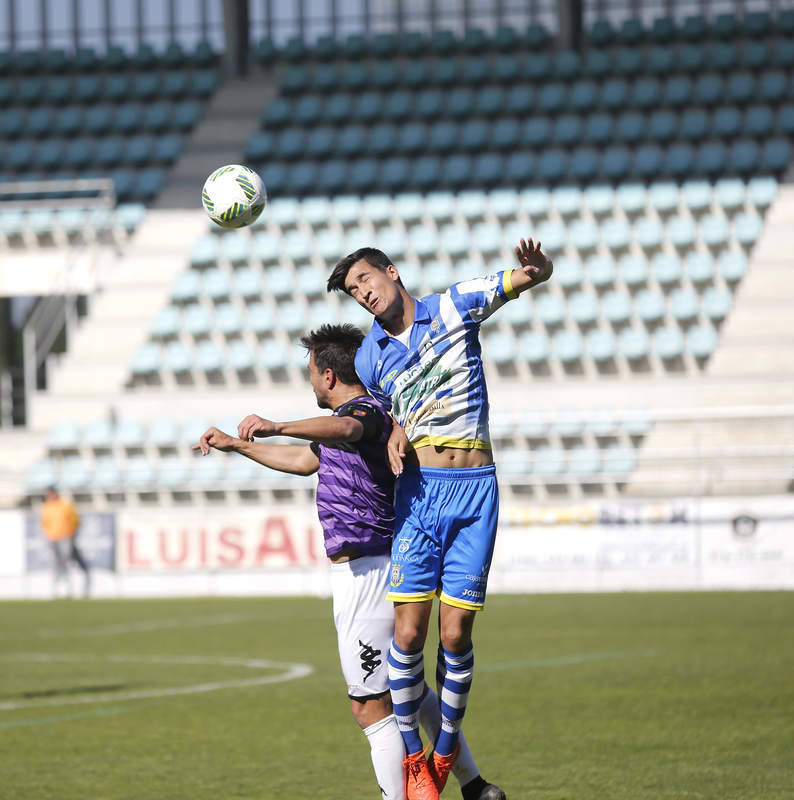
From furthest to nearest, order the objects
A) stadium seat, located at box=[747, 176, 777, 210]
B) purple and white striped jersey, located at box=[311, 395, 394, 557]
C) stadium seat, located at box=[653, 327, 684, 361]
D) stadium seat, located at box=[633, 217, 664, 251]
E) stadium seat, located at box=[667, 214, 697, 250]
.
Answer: stadium seat, located at box=[747, 176, 777, 210] → stadium seat, located at box=[633, 217, 664, 251] → stadium seat, located at box=[667, 214, 697, 250] → stadium seat, located at box=[653, 327, 684, 361] → purple and white striped jersey, located at box=[311, 395, 394, 557]

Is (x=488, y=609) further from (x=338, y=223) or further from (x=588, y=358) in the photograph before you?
(x=338, y=223)

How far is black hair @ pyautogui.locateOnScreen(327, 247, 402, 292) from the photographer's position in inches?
225

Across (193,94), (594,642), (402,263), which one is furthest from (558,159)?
(594,642)

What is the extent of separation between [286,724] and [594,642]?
5020 mm

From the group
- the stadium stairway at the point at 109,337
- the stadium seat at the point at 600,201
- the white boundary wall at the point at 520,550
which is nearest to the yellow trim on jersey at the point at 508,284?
the white boundary wall at the point at 520,550

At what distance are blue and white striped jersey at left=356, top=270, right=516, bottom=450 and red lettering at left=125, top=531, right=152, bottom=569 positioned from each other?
16.3 meters

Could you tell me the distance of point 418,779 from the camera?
17.4ft

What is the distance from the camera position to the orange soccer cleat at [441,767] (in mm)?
5449

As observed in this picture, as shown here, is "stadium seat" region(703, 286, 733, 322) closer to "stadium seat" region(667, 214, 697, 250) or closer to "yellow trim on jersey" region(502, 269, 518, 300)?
"stadium seat" region(667, 214, 697, 250)

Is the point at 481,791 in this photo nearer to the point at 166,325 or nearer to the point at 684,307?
the point at 684,307

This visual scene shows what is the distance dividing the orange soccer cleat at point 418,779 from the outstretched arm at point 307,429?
128 centimetres

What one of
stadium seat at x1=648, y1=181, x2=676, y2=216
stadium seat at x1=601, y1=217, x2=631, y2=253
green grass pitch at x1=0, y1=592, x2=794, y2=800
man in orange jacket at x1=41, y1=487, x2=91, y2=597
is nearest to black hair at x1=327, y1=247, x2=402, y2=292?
green grass pitch at x1=0, y1=592, x2=794, y2=800

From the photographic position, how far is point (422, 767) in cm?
535

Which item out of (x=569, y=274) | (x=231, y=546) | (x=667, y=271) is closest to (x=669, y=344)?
(x=667, y=271)
